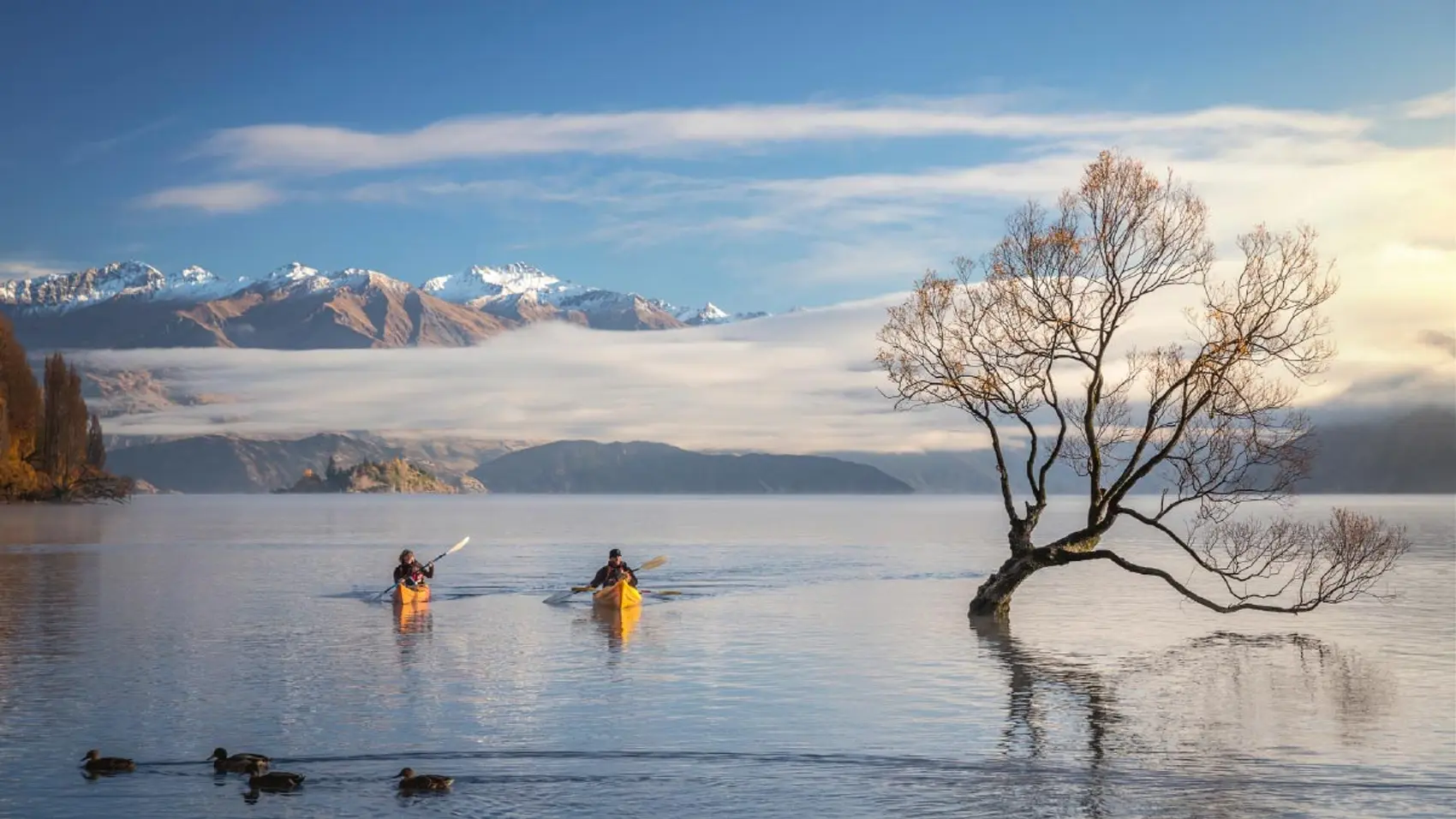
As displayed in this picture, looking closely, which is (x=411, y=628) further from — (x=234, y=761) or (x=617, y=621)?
(x=234, y=761)

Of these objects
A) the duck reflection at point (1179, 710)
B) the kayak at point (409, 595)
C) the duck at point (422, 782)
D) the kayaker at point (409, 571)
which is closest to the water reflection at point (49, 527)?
the kayaker at point (409, 571)

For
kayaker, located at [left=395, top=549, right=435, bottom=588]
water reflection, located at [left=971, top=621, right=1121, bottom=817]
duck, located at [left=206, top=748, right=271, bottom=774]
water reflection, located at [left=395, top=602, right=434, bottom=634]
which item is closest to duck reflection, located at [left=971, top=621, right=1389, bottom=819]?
water reflection, located at [left=971, top=621, right=1121, bottom=817]

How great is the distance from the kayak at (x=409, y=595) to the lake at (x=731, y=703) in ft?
2.67

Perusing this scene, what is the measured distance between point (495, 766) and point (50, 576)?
56024mm

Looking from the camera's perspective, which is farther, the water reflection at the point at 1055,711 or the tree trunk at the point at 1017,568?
the tree trunk at the point at 1017,568

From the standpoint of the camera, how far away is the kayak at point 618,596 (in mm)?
56719

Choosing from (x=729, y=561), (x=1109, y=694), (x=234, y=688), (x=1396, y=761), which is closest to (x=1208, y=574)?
(x=729, y=561)

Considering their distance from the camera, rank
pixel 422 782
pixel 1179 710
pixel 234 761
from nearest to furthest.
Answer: pixel 422 782 → pixel 234 761 → pixel 1179 710

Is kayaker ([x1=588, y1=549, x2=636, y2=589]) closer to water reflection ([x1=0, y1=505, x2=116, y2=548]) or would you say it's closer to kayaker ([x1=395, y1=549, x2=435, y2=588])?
kayaker ([x1=395, y1=549, x2=435, y2=588])

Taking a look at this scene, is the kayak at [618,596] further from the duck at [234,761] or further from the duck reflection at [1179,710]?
the duck at [234,761]

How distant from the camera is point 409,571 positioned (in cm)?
5894

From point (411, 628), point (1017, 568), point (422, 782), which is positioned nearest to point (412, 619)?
point (411, 628)

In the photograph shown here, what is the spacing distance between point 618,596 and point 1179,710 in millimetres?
29100

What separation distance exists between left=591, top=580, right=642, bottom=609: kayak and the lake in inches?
33.8
